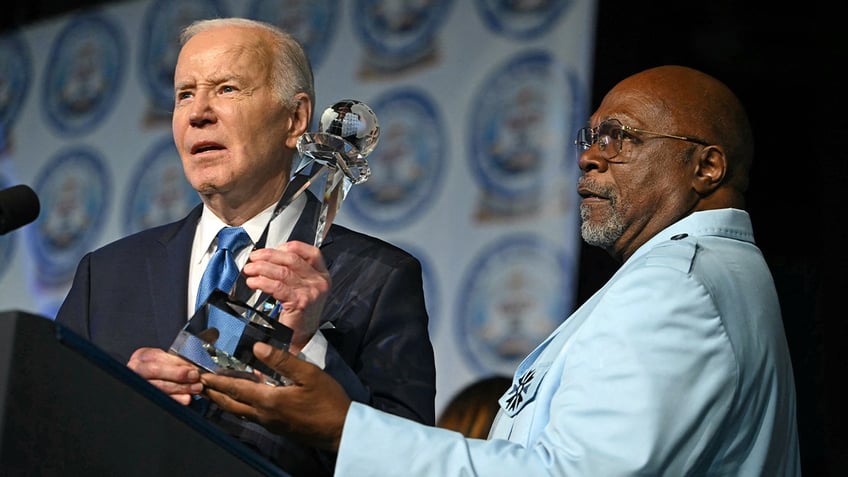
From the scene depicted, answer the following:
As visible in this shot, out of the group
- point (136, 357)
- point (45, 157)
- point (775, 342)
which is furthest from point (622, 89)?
point (45, 157)

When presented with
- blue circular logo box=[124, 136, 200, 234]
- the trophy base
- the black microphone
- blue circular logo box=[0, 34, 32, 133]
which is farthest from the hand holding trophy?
blue circular logo box=[0, 34, 32, 133]

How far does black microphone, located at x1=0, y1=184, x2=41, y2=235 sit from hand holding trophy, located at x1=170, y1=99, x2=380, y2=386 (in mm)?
270

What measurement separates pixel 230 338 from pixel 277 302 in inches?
4.8

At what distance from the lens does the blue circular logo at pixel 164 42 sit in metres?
4.39

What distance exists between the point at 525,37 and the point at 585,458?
213 cm

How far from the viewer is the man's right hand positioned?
1704 mm

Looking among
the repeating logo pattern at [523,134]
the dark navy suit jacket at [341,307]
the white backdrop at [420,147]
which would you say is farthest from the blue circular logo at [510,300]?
the dark navy suit jacket at [341,307]

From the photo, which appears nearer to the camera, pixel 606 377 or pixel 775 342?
pixel 606 377

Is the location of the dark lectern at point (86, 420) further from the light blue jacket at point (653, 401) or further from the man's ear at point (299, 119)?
the man's ear at point (299, 119)

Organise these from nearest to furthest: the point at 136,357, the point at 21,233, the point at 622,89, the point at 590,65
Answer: the point at 136,357 < the point at 622,89 < the point at 590,65 < the point at 21,233

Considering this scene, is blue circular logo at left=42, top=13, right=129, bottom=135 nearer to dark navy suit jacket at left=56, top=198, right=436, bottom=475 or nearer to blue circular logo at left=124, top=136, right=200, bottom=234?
blue circular logo at left=124, top=136, right=200, bottom=234

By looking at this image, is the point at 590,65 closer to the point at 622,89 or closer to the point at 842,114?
the point at 842,114

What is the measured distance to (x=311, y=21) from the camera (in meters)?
4.09

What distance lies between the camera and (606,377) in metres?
1.67
